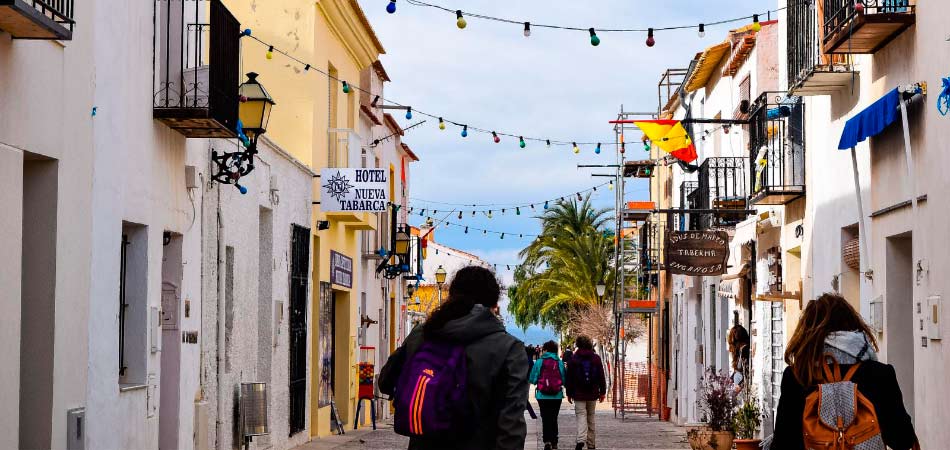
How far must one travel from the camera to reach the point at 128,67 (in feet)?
40.1

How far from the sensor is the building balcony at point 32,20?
8.44 m

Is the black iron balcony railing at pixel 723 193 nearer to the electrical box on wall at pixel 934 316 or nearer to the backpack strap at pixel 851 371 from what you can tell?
the electrical box on wall at pixel 934 316

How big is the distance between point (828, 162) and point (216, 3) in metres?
7.09

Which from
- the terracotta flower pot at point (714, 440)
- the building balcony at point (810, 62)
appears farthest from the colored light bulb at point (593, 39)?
the terracotta flower pot at point (714, 440)

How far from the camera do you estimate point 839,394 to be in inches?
261

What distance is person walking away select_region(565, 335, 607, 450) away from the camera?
20.8 meters

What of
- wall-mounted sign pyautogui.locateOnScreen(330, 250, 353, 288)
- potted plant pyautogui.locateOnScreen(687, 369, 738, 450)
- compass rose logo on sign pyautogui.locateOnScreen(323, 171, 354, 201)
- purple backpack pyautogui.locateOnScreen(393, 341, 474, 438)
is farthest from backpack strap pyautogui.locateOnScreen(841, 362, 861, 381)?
wall-mounted sign pyautogui.locateOnScreen(330, 250, 353, 288)

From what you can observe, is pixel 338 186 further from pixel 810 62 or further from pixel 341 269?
pixel 810 62

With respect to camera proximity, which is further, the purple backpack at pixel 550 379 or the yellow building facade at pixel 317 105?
the yellow building facade at pixel 317 105

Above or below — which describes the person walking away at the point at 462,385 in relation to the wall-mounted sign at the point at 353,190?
below

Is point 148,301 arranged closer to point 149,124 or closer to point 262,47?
point 149,124

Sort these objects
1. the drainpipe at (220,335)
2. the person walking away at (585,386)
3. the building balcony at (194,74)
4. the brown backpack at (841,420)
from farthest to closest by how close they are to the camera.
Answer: the person walking away at (585,386) < the drainpipe at (220,335) < the building balcony at (194,74) < the brown backpack at (841,420)

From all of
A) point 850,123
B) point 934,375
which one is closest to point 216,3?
point 850,123

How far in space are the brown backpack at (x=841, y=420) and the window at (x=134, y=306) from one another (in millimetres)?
7759
